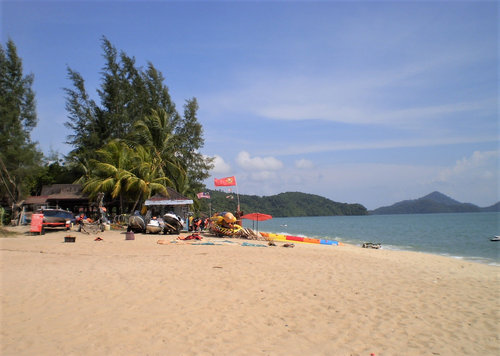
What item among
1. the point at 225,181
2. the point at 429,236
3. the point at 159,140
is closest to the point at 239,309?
the point at 225,181

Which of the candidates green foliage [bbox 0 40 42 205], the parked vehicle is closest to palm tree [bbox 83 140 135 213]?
the parked vehicle

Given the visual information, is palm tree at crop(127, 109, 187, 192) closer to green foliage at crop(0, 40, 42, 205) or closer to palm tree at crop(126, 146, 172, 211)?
palm tree at crop(126, 146, 172, 211)

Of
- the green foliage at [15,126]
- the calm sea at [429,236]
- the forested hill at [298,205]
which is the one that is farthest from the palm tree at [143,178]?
the forested hill at [298,205]

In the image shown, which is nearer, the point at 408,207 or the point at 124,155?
the point at 124,155

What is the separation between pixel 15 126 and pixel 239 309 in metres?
27.6

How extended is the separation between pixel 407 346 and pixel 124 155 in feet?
74.3

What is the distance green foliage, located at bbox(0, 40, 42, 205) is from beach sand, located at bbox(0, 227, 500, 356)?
66.9 ft

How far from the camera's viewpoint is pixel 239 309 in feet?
17.2

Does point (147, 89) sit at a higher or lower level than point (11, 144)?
higher

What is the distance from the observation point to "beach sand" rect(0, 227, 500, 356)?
4.04 meters

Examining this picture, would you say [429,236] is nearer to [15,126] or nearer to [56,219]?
[56,219]

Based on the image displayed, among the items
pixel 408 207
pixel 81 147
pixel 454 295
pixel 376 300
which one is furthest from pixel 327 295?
pixel 408 207

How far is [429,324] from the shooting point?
4852mm

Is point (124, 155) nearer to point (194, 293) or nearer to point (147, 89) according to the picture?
point (147, 89)
